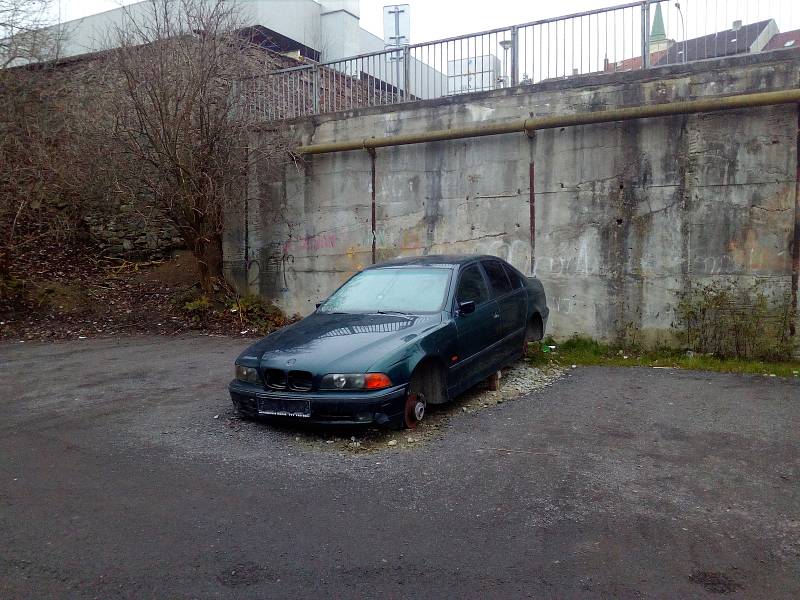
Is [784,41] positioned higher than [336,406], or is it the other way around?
[784,41]

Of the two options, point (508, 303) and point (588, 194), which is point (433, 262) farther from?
point (588, 194)

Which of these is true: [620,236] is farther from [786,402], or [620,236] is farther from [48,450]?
[48,450]

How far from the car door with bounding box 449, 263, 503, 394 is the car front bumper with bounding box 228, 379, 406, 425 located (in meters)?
0.90

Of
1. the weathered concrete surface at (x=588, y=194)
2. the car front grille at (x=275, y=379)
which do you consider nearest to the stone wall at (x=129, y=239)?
the weathered concrete surface at (x=588, y=194)

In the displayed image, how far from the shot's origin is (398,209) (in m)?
11.5

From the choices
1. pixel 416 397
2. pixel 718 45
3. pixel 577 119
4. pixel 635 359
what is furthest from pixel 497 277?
pixel 718 45

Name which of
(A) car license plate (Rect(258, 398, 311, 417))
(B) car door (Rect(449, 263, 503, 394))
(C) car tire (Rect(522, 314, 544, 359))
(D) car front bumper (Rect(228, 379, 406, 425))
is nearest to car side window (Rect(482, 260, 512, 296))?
(B) car door (Rect(449, 263, 503, 394))

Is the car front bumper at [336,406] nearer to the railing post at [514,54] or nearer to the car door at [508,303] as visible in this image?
the car door at [508,303]

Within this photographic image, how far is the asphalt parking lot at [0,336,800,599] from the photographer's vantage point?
336cm

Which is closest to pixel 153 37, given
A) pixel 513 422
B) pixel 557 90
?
pixel 557 90

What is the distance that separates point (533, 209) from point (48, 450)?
7421mm

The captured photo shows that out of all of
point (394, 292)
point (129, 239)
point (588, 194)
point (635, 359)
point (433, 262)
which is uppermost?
point (588, 194)

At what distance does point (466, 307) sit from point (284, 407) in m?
2.01

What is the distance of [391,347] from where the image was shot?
5629 millimetres
